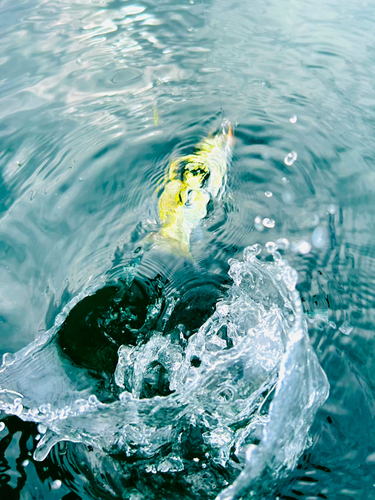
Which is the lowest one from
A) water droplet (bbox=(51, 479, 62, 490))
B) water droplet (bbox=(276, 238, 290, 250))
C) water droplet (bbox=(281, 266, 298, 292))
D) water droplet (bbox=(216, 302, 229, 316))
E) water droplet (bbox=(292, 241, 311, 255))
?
water droplet (bbox=(51, 479, 62, 490))

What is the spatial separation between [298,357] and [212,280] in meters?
0.99

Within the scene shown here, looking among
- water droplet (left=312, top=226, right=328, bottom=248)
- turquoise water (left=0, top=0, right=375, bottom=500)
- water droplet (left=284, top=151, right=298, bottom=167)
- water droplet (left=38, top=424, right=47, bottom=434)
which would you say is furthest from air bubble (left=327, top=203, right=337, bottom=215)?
water droplet (left=38, top=424, right=47, bottom=434)

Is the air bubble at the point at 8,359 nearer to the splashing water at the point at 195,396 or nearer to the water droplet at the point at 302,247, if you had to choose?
the splashing water at the point at 195,396

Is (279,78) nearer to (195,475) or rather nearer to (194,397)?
(194,397)

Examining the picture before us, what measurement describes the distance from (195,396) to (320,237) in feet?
4.83

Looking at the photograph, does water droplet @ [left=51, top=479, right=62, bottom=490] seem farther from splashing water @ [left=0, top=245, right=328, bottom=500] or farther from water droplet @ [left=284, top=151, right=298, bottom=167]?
water droplet @ [left=284, top=151, right=298, bottom=167]

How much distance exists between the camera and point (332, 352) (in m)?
2.21

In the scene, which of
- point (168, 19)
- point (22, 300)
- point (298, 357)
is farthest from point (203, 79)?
point (298, 357)

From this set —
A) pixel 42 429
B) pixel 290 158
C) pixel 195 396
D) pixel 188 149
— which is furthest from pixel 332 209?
pixel 42 429

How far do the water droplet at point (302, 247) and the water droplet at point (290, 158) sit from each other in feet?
2.74

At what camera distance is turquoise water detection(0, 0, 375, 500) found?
6.59ft

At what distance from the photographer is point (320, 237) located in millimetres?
2801

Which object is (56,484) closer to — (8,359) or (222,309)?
(8,359)

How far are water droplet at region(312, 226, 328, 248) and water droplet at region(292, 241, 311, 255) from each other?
0.18 feet
